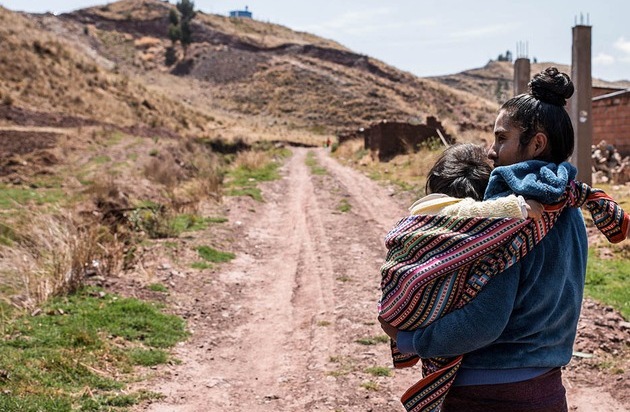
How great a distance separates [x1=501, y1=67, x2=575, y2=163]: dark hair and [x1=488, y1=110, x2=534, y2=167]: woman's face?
0.01m

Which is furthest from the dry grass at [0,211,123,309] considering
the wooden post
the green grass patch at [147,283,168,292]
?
the wooden post

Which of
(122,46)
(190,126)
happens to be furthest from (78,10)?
(190,126)

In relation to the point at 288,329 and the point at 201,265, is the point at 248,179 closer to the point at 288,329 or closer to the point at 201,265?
the point at 201,265

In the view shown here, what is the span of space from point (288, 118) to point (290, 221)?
2242 inches

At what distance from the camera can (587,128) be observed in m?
10.9

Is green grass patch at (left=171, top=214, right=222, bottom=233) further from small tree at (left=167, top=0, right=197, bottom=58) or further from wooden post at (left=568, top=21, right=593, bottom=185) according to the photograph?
small tree at (left=167, top=0, right=197, bottom=58)

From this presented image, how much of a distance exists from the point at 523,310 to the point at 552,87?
63cm

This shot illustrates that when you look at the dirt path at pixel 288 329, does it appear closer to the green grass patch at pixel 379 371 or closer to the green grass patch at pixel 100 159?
the green grass patch at pixel 379 371

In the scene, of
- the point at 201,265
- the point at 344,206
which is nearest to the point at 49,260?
the point at 201,265

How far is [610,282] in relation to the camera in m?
7.12

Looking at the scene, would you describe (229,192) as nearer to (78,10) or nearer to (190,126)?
(190,126)

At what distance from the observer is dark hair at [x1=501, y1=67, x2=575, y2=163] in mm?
1909

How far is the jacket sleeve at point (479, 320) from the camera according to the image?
1.81 m

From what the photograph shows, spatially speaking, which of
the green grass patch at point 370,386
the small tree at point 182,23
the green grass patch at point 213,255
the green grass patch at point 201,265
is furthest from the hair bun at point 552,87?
the small tree at point 182,23
